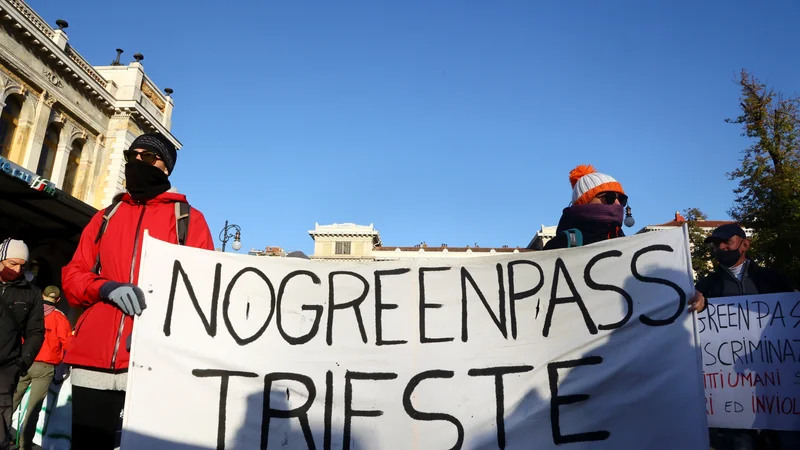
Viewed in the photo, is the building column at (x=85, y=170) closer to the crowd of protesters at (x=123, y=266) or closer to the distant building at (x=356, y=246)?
the crowd of protesters at (x=123, y=266)

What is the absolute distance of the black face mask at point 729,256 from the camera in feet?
14.5

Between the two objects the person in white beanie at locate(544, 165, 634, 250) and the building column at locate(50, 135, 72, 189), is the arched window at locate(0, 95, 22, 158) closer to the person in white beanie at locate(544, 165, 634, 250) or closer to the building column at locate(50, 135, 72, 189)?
the building column at locate(50, 135, 72, 189)

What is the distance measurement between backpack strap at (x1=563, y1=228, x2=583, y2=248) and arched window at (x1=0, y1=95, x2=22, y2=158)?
17.3 metres

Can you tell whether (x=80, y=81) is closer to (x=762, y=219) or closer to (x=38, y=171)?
(x=38, y=171)

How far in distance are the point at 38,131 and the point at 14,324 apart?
15259 mm

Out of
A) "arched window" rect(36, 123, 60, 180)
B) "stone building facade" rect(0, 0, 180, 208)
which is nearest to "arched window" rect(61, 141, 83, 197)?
"stone building facade" rect(0, 0, 180, 208)

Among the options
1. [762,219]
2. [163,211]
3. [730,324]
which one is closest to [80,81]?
[163,211]

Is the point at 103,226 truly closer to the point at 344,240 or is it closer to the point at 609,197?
the point at 609,197

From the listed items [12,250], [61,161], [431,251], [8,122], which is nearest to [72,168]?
[61,161]

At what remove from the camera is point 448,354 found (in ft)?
9.27

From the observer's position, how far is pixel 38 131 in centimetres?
1672

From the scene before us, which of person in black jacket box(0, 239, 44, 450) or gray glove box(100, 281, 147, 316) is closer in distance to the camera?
gray glove box(100, 281, 147, 316)

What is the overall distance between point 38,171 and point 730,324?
19.1m

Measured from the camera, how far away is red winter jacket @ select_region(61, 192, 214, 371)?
252 centimetres
